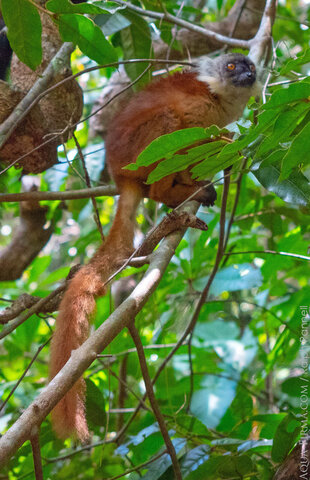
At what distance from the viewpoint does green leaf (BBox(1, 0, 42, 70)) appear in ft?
8.64

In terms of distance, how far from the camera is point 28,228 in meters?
5.29

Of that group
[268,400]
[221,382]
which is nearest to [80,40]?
[221,382]

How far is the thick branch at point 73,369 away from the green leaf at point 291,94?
3.12 feet

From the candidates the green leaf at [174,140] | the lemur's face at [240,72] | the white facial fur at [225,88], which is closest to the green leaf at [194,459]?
the green leaf at [174,140]

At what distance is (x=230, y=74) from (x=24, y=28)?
8.22 ft

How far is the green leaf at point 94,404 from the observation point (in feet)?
11.3

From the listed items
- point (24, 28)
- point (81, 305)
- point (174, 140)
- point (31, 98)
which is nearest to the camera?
point (174, 140)

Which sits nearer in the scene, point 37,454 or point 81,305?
point 37,454

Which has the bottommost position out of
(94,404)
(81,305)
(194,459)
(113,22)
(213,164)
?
(194,459)

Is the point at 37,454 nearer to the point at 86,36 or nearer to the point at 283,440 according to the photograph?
the point at 283,440

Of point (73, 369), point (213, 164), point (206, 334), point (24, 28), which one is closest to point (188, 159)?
point (213, 164)

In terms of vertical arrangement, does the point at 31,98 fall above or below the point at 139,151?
above

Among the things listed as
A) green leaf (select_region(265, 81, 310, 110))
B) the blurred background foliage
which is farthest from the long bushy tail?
green leaf (select_region(265, 81, 310, 110))

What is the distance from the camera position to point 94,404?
11.4 feet
